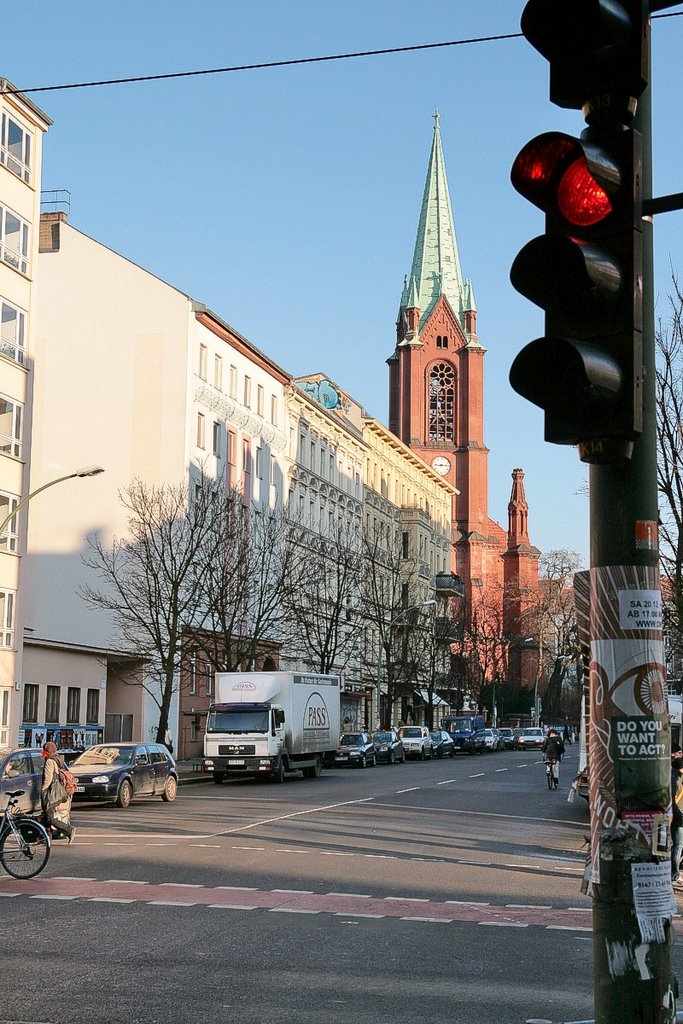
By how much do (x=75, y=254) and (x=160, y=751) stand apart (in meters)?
30.1

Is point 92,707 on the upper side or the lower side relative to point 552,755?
upper

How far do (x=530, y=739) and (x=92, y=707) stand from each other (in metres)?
51.5

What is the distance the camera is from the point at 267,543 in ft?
182

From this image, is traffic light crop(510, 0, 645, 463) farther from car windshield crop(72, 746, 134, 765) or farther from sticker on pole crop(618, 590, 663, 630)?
car windshield crop(72, 746, 134, 765)

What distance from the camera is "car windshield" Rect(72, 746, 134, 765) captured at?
30266mm

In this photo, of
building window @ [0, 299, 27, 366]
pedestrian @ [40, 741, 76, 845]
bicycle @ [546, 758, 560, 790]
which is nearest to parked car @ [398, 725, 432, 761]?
bicycle @ [546, 758, 560, 790]

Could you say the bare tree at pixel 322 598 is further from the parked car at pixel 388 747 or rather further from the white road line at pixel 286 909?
the white road line at pixel 286 909

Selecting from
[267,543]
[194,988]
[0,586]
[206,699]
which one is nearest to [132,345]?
[267,543]

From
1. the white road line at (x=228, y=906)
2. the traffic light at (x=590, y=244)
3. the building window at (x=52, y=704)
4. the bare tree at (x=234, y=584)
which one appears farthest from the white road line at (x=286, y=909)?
the building window at (x=52, y=704)

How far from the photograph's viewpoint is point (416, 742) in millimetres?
65562

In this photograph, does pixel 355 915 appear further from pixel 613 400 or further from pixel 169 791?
pixel 169 791

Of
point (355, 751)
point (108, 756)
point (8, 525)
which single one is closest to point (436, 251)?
point (355, 751)

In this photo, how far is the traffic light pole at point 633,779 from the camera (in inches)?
170

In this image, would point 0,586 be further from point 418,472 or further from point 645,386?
point 418,472
